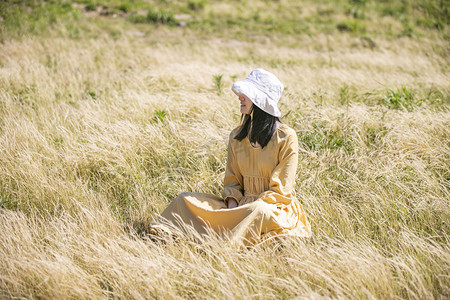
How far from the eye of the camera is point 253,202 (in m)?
2.45

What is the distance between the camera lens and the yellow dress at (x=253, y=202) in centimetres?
241

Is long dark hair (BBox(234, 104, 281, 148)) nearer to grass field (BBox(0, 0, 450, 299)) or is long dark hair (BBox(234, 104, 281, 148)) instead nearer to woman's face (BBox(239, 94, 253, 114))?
woman's face (BBox(239, 94, 253, 114))

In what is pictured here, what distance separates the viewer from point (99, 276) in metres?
2.26

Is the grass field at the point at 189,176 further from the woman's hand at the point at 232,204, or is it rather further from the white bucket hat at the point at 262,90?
the white bucket hat at the point at 262,90

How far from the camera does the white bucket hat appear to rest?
101 inches

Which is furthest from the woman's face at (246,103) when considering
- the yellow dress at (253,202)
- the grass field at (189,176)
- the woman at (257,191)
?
the grass field at (189,176)

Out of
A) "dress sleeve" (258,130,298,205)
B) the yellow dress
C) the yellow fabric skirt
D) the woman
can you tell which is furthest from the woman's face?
the yellow fabric skirt

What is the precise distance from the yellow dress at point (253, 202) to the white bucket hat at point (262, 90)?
21 cm

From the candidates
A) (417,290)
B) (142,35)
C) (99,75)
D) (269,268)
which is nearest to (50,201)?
(269,268)

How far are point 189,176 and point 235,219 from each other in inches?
45.8

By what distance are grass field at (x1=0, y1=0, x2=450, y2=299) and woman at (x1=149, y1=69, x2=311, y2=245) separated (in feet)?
0.50

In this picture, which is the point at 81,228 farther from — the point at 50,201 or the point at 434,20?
the point at 434,20

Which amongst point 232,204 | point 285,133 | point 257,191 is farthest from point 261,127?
point 232,204

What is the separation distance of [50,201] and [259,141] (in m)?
1.99
